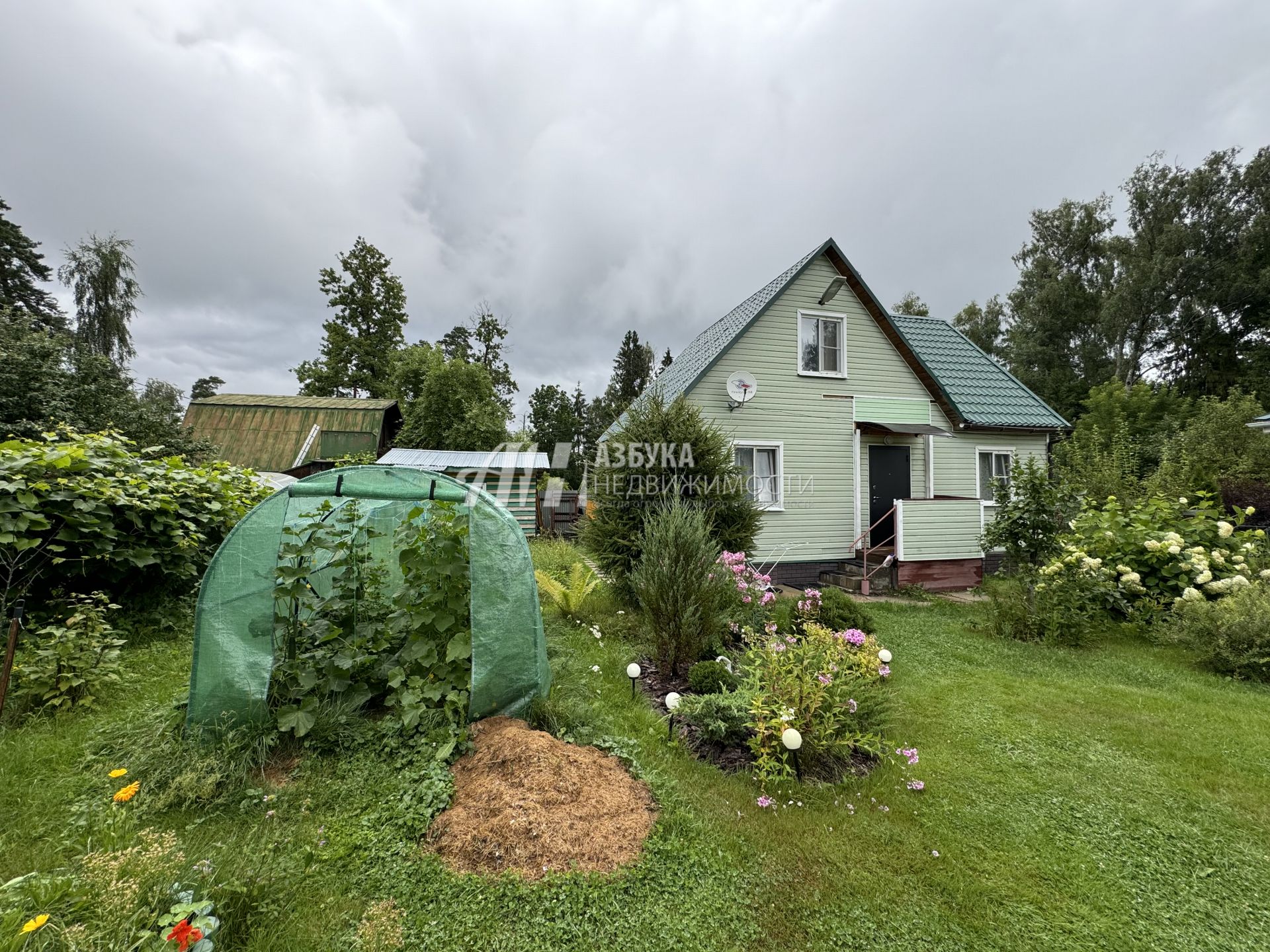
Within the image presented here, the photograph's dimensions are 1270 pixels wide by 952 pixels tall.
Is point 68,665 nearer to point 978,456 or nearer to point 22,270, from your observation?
point 978,456

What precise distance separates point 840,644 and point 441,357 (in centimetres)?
2665

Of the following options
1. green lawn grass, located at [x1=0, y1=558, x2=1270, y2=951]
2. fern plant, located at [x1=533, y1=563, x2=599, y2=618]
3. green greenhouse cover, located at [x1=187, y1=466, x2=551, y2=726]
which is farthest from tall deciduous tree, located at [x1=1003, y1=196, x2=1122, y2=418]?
green greenhouse cover, located at [x1=187, y1=466, x2=551, y2=726]

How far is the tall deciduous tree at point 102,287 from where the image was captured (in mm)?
16406

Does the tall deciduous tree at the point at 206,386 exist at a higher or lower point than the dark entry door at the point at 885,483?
higher

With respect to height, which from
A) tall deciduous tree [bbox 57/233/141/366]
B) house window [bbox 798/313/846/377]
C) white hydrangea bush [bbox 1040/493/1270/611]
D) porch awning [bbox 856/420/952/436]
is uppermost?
tall deciduous tree [bbox 57/233/141/366]

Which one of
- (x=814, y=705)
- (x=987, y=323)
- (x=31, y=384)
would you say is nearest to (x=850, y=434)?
(x=814, y=705)

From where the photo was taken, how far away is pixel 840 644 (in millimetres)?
3600

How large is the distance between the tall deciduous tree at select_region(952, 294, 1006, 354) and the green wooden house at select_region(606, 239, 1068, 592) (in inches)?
929

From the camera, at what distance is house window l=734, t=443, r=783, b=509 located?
9492mm

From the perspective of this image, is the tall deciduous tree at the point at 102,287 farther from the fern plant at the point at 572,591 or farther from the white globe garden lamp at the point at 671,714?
the white globe garden lamp at the point at 671,714

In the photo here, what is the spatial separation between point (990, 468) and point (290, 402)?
25720 millimetres

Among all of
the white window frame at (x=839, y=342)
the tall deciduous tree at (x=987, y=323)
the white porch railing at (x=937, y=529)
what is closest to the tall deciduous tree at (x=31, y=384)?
the white window frame at (x=839, y=342)

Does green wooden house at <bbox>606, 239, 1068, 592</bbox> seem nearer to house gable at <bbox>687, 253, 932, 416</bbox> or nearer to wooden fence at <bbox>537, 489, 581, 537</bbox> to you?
house gable at <bbox>687, 253, 932, 416</bbox>

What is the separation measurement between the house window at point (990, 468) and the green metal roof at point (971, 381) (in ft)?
2.45
